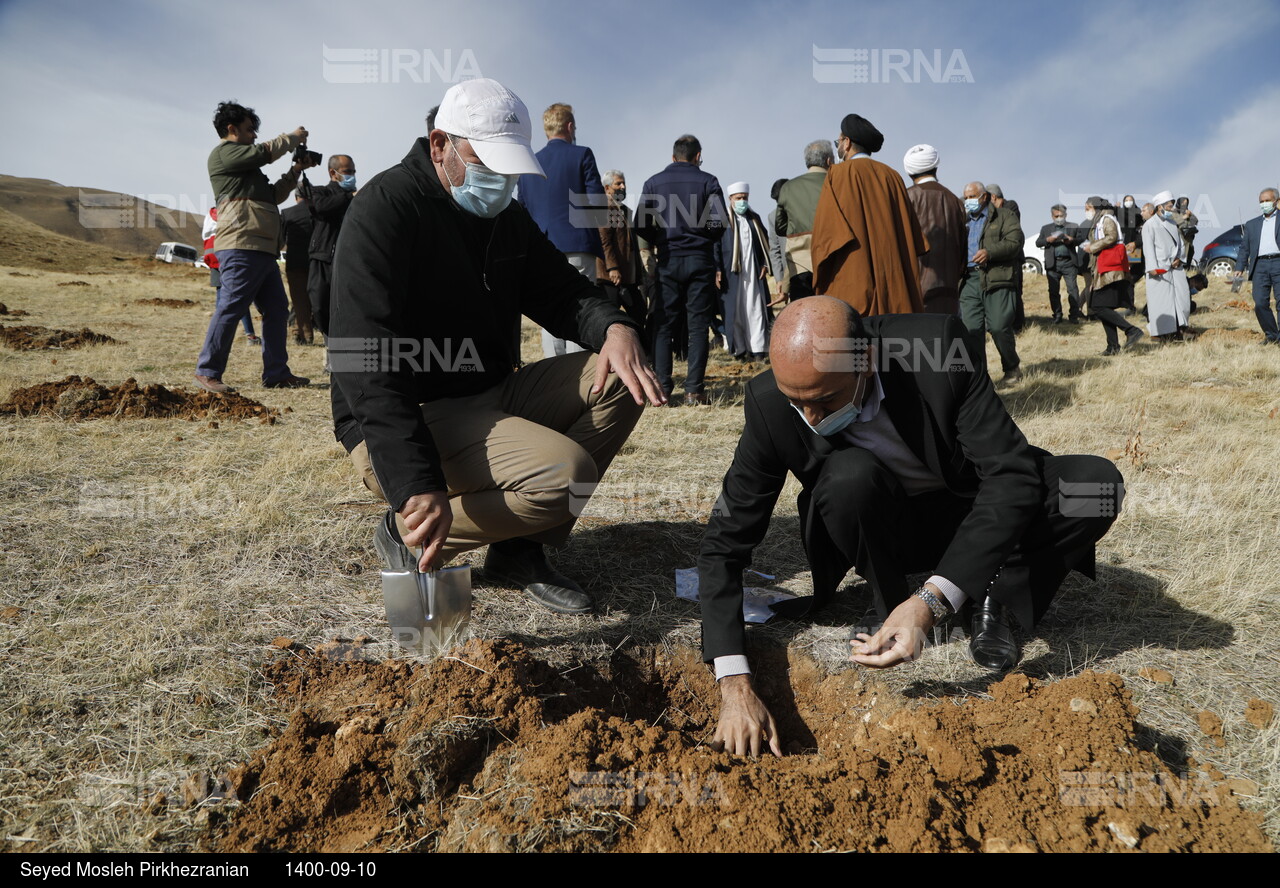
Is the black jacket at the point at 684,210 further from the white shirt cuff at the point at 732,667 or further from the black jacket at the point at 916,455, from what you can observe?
the white shirt cuff at the point at 732,667

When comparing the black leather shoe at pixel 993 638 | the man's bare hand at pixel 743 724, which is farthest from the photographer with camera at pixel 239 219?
the black leather shoe at pixel 993 638

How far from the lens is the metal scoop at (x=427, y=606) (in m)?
2.19

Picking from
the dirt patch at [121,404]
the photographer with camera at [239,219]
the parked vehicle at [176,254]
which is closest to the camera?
the dirt patch at [121,404]

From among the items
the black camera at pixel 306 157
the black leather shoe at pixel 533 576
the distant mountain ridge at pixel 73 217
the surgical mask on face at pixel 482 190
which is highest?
the distant mountain ridge at pixel 73 217

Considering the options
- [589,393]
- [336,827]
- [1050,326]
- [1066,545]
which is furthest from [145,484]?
[1050,326]

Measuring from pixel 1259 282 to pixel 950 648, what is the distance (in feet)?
29.5

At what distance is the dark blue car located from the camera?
16.3 m

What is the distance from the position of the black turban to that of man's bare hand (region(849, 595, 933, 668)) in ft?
10.7

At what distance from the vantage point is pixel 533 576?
9.07 ft

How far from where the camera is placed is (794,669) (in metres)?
2.35

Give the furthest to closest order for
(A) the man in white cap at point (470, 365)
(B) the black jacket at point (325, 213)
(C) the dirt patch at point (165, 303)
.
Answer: (C) the dirt patch at point (165, 303)
(B) the black jacket at point (325, 213)
(A) the man in white cap at point (470, 365)

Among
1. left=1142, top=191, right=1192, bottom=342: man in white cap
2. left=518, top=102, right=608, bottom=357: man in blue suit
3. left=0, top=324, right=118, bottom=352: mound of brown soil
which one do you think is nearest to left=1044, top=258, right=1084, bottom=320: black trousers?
left=1142, top=191, right=1192, bottom=342: man in white cap

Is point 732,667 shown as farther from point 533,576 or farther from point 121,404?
point 121,404

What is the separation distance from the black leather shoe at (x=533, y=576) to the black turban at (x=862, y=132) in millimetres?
2993
